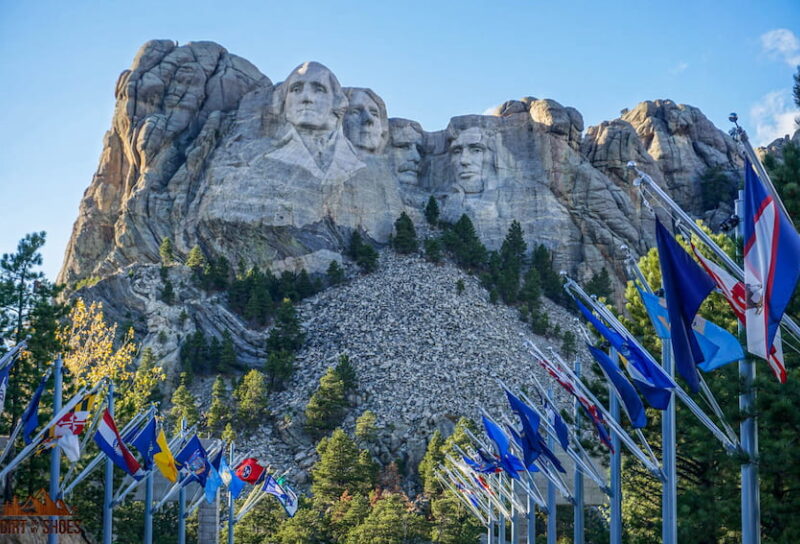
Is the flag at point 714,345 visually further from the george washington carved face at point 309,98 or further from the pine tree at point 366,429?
the george washington carved face at point 309,98

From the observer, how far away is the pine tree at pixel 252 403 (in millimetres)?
65500

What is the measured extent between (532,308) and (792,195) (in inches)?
2472

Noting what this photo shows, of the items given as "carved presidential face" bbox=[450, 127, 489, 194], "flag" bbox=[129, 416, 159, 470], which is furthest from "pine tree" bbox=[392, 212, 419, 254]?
"flag" bbox=[129, 416, 159, 470]

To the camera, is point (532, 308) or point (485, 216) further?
point (485, 216)

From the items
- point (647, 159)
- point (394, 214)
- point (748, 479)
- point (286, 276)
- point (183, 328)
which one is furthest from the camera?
point (647, 159)

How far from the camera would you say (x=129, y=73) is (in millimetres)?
93625

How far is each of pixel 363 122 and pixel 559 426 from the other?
232 feet

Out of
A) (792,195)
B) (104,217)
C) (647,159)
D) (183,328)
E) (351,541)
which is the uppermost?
(647,159)

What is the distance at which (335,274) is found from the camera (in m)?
81.8

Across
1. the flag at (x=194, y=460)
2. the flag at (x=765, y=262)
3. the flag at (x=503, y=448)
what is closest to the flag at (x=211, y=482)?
the flag at (x=194, y=460)

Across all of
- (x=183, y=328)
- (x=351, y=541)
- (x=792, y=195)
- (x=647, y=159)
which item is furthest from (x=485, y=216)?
(x=792, y=195)

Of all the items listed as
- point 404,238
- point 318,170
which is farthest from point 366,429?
point 318,170

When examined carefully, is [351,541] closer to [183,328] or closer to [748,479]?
[183,328]

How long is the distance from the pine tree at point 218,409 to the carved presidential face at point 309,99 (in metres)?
26.3
